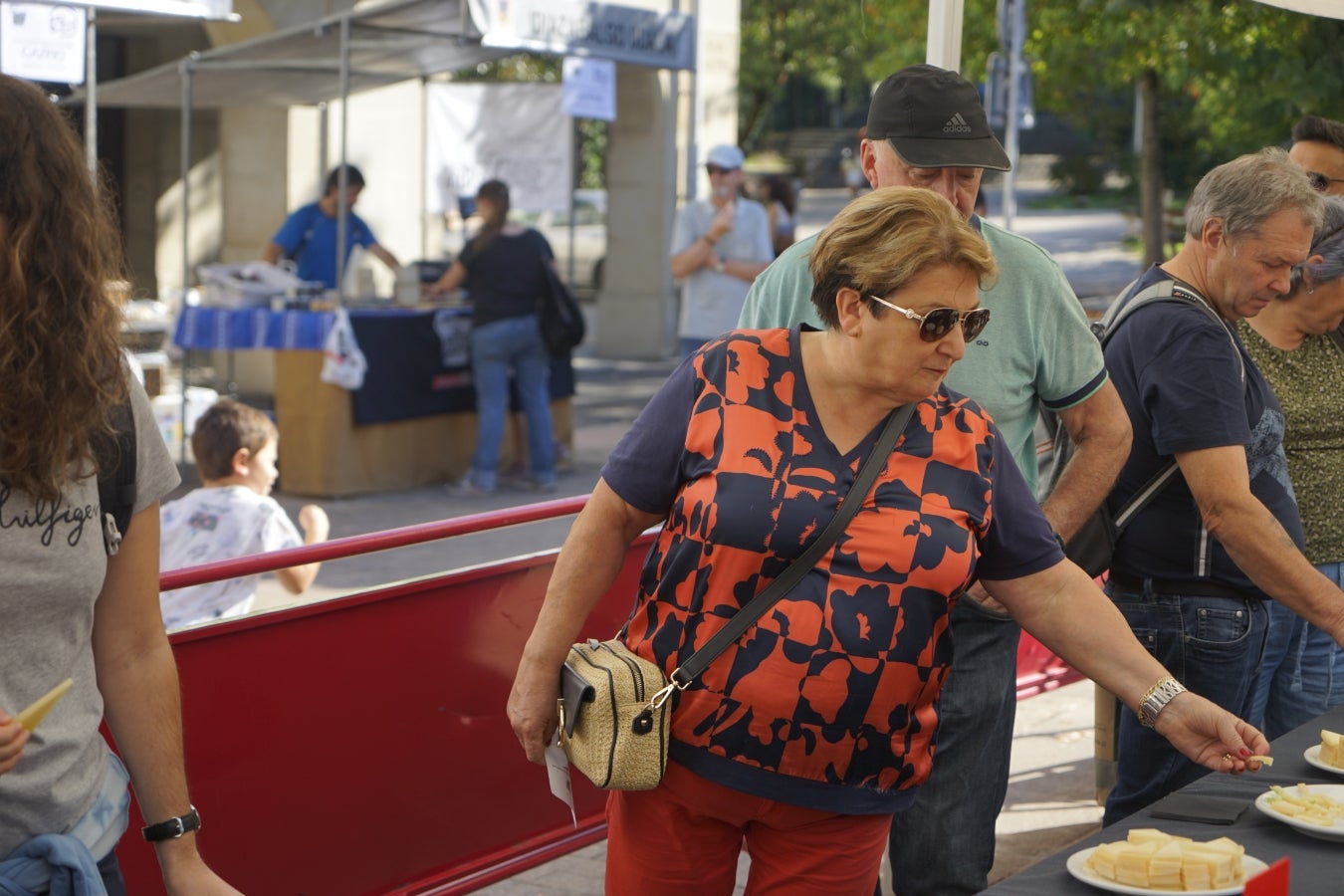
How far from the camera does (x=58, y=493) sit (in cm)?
204

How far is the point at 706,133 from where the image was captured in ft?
59.5

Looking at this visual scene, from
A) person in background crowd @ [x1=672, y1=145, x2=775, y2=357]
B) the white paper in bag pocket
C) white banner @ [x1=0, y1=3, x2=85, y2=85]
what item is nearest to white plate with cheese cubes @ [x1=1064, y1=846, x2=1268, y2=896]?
person in background crowd @ [x1=672, y1=145, x2=775, y2=357]

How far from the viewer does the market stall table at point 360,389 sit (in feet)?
34.6

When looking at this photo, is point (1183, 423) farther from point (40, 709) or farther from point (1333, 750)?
point (40, 709)

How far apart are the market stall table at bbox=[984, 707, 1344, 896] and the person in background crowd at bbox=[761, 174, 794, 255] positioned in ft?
33.2

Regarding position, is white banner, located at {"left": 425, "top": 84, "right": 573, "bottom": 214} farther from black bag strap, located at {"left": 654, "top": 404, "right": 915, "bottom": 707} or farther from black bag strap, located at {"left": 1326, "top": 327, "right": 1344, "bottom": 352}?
black bag strap, located at {"left": 654, "top": 404, "right": 915, "bottom": 707}

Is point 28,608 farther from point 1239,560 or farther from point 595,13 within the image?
point 595,13

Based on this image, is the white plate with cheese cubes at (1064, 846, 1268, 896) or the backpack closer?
the white plate with cheese cubes at (1064, 846, 1268, 896)

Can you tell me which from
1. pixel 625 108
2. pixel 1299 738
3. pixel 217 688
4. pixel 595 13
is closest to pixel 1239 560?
pixel 1299 738

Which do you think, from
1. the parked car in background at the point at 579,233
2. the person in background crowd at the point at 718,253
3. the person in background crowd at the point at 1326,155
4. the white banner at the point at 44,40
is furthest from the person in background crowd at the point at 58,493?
the parked car in background at the point at 579,233

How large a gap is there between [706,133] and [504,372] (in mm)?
7945

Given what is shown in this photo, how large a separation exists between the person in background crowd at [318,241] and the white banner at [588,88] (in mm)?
1969

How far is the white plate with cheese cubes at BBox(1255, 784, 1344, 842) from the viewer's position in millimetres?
2566

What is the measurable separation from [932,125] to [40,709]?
6.70 ft
